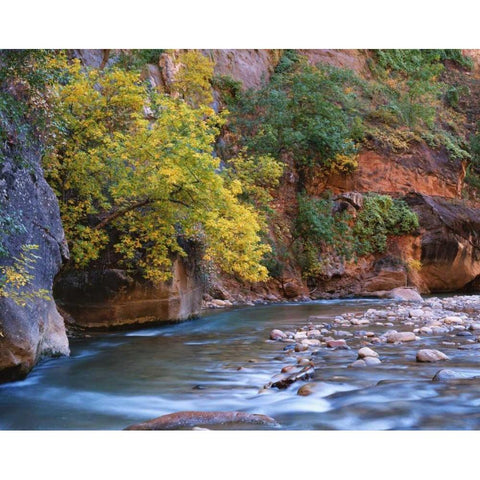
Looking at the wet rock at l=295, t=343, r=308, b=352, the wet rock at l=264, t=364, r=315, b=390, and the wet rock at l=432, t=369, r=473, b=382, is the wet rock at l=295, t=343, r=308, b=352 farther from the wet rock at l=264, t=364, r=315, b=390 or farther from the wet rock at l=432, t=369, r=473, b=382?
the wet rock at l=432, t=369, r=473, b=382

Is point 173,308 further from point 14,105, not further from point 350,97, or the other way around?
point 350,97

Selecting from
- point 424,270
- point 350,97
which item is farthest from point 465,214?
point 350,97

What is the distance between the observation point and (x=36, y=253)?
5652 millimetres

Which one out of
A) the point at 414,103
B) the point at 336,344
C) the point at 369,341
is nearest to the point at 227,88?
the point at 414,103

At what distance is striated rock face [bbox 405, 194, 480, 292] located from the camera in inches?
791

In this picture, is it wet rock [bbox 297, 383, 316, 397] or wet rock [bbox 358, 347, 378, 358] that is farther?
wet rock [bbox 358, 347, 378, 358]

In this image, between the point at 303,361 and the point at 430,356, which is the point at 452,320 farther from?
the point at 303,361

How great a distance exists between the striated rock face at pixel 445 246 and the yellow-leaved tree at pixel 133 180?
518 inches

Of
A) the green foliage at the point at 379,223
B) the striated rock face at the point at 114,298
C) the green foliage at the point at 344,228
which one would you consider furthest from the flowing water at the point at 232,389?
the green foliage at the point at 379,223

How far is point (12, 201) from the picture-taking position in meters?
5.26

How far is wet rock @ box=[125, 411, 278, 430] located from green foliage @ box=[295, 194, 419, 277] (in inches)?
546

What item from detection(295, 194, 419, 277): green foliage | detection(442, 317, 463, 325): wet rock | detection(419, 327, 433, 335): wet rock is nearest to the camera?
detection(419, 327, 433, 335): wet rock

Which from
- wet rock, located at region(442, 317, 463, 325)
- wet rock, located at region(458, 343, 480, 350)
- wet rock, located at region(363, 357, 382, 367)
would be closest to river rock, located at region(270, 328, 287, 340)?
wet rock, located at region(363, 357, 382, 367)

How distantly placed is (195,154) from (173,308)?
325cm
